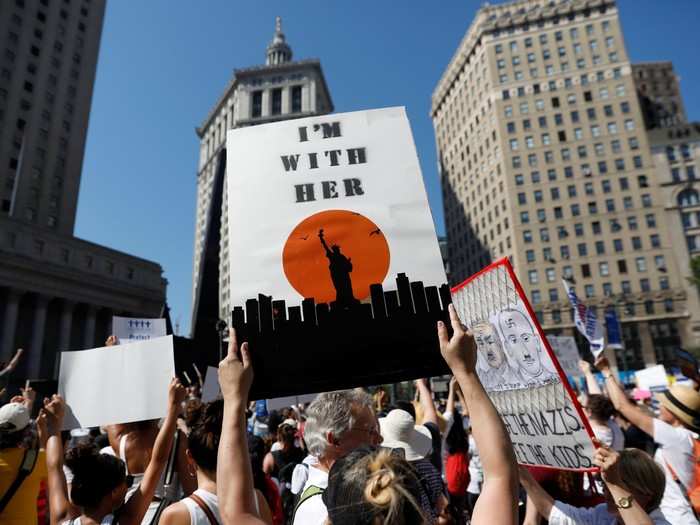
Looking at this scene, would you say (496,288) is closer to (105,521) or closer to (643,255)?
(105,521)

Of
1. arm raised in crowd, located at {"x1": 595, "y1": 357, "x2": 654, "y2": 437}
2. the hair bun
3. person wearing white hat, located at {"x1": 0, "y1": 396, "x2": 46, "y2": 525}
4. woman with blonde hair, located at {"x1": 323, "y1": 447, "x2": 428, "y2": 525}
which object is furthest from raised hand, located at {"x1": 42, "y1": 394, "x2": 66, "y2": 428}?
arm raised in crowd, located at {"x1": 595, "y1": 357, "x2": 654, "y2": 437}

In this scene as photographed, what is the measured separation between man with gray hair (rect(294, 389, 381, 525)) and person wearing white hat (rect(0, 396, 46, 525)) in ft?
7.71

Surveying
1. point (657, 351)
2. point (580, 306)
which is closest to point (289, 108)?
point (657, 351)

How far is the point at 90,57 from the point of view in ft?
206

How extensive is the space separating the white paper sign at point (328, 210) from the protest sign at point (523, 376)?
378mm

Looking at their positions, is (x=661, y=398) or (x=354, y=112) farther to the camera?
(x=661, y=398)

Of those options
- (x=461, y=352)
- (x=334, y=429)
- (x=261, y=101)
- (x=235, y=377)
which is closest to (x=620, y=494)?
(x=461, y=352)

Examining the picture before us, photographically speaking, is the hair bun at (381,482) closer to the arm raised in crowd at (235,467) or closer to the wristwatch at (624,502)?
the arm raised in crowd at (235,467)

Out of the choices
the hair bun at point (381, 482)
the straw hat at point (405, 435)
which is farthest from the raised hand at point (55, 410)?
the hair bun at point (381, 482)

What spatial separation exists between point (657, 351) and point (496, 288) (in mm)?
68826

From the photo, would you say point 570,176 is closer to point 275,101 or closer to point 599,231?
point 599,231

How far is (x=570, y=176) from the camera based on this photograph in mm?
65562

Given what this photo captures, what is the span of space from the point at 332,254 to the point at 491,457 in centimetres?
133

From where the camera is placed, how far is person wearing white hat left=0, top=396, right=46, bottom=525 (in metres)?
3.25
